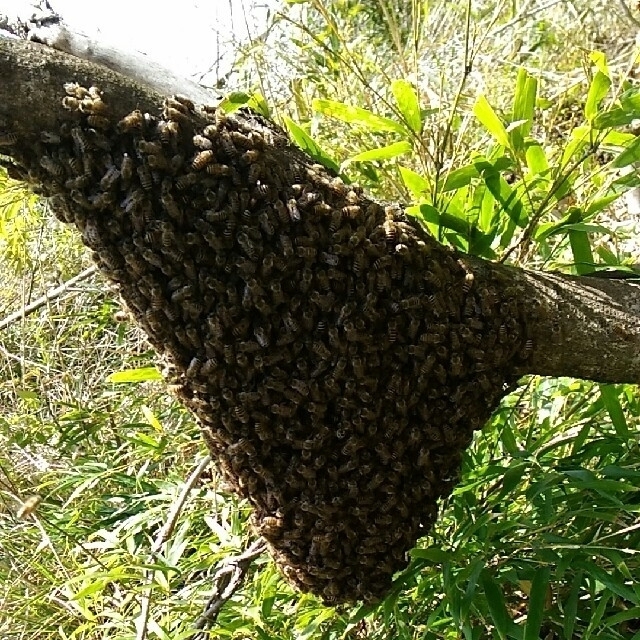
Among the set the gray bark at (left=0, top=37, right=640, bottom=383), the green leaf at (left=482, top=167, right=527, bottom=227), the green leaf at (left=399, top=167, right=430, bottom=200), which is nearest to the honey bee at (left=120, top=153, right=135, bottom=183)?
the gray bark at (left=0, top=37, right=640, bottom=383)

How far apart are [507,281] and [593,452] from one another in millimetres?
560

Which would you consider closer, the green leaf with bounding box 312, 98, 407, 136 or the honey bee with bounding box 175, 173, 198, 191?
the honey bee with bounding box 175, 173, 198, 191

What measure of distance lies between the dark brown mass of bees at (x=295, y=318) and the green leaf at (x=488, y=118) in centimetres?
26

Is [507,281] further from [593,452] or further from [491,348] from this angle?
[593,452]

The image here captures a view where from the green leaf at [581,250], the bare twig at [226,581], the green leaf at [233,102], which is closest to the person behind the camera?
the green leaf at [233,102]

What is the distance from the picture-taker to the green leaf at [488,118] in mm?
1317

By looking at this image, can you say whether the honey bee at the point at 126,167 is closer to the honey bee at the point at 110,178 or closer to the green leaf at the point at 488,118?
the honey bee at the point at 110,178

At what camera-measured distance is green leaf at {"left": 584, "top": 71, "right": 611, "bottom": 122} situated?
1.31 meters

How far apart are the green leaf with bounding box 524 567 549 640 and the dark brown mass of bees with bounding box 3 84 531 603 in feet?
0.75

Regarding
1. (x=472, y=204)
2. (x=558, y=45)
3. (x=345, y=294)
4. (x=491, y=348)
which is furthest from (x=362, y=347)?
(x=558, y=45)

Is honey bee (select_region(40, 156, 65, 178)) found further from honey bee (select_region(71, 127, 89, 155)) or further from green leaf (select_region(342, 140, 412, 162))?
green leaf (select_region(342, 140, 412, 162))

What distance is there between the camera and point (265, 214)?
1.11 meters

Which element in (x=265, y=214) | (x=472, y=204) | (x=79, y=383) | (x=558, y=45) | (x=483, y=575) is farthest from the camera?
(x=558, y=45)

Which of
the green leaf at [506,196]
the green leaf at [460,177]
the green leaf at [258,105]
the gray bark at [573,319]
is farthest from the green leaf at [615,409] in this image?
the green leaf at [258,105]
